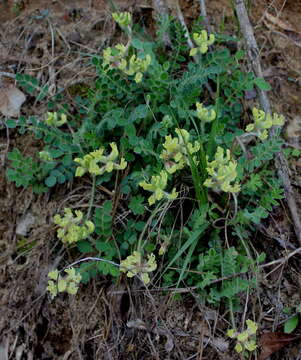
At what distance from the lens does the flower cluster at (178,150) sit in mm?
1970

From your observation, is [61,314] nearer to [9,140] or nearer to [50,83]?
[9,140]

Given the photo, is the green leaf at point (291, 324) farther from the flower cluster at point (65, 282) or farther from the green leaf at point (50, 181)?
the green leaf at point (50, 181)

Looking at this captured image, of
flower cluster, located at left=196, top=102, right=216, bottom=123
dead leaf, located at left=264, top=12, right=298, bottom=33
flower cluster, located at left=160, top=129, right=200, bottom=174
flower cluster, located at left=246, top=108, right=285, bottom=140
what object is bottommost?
flower cluster, located at left=160, top=129, right=200, bottom=174

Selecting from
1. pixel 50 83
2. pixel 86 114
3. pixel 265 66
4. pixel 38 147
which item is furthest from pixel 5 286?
pixel 265 66

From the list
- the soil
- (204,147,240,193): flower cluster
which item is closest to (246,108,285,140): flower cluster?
(204,147,240,193): flower cluster

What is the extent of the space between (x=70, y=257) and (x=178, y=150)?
775 mm

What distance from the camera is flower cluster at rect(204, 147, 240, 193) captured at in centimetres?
190

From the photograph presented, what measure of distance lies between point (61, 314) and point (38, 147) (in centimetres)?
92

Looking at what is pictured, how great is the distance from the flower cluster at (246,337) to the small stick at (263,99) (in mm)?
516

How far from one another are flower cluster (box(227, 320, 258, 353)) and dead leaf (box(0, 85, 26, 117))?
1.69m

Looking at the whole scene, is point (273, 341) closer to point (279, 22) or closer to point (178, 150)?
point (178, 150)

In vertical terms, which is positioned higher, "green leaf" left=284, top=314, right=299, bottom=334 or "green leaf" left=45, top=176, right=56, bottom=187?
"green leaf" left=284, top=314, right=299, bottom=334

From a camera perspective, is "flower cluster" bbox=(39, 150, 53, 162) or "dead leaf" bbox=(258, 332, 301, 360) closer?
"dead leaf" bbox=(258, 332, 301, 360)

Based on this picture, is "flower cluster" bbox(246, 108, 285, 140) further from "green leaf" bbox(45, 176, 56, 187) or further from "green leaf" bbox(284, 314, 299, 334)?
"green leaf" bbox(45, 176, 56, 187)
